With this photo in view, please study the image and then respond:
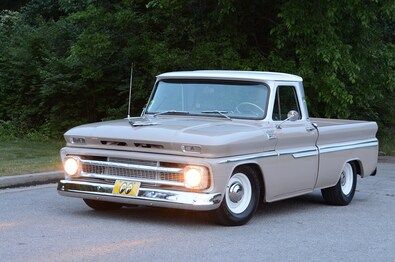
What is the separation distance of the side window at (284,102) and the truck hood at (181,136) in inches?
18.7

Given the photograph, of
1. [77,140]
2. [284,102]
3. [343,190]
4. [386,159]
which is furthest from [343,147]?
[386,159]

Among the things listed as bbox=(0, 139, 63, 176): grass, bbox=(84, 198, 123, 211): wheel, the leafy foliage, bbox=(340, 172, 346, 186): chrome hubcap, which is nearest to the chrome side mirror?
bbox=(340, 172, 346, 186): chrome hubcap

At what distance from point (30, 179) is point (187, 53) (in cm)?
732

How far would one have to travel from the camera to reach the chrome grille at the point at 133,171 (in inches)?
319

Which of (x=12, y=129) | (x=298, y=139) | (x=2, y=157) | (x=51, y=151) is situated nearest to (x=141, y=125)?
(x=298, y=139)

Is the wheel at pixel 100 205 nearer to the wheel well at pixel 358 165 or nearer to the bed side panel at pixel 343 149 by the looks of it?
the bed side panel at pixel 343 149

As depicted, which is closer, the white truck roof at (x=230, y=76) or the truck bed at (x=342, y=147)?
the white truck roof at (x=230, y=76)

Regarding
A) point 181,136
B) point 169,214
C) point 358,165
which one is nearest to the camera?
point 181,136

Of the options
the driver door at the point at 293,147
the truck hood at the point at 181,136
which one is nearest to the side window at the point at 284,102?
the driver door at the point at 293,147

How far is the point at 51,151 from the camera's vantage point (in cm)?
1678

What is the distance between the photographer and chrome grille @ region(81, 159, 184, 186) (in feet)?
26.6

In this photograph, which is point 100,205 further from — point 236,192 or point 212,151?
point 212,151

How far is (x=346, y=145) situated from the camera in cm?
1055

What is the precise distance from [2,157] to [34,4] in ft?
44.7
